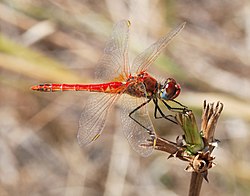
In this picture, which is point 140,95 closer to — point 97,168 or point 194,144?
point 194,144

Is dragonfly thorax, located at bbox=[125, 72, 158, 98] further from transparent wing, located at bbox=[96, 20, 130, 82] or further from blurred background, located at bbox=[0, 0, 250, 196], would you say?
blurred background, located at bbox=[0, 0, 250, 196]

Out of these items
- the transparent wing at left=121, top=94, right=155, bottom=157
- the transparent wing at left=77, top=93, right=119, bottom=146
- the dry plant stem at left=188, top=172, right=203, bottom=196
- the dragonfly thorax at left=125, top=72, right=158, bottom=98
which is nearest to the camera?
the dry plant stem at left=188, top=172, right=203, bottom=196

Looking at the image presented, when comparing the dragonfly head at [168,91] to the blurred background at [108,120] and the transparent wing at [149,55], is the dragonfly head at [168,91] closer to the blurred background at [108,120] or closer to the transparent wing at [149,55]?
the transparent wing at [149,55]

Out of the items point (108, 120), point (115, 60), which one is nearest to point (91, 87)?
point (115, 60)

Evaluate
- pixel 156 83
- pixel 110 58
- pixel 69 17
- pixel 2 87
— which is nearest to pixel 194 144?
pixel 156 83

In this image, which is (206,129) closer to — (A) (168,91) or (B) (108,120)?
(A) (168,91)

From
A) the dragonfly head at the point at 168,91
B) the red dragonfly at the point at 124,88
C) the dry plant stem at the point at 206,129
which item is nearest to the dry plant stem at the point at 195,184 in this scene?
the dry plant stem at the point at 206,129

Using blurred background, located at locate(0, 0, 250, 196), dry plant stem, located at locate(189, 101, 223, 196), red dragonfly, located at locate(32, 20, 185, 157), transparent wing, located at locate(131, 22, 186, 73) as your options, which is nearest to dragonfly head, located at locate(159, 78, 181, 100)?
red dragonfly, located at locate(32, 20, 185, 157)
